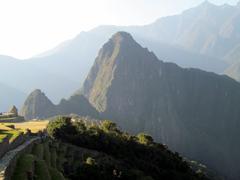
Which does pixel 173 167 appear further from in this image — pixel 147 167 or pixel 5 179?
pixel 5 179

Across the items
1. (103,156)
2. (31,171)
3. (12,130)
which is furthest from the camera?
(103,156)

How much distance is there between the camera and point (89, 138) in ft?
228

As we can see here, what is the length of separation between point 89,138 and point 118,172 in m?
26.1

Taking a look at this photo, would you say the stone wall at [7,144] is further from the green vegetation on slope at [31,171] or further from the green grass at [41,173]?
the green grass at [41,173]

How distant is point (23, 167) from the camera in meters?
28.4

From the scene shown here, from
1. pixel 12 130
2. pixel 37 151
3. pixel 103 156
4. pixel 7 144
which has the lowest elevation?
pixel 103 156

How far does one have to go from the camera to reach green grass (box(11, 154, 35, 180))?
25.9 metres

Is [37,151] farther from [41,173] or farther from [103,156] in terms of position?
[103,156]

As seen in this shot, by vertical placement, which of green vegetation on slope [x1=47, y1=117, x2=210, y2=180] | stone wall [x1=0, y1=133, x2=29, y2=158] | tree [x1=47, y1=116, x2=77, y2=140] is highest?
tree [x1=47, y1=116, x2=77, y2=140]

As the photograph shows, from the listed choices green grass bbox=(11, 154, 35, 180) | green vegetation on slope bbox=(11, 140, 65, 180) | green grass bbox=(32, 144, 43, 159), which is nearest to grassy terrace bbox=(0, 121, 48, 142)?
green grass bbox=(32, 144, 43, 159)

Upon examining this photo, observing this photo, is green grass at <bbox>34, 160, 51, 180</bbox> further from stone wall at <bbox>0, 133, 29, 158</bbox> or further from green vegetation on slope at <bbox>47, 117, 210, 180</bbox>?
green vegetation on slope at <bbox>47, 117, 210, 180</bbox>

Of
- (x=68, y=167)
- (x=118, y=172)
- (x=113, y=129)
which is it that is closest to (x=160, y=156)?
(x=113, y=129)

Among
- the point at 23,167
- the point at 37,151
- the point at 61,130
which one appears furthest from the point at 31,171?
the point at 61,130

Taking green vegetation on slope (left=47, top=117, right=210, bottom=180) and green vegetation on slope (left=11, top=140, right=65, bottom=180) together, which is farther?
green vegetation on slope (left=47, top=117, right=210, bottom=180)
